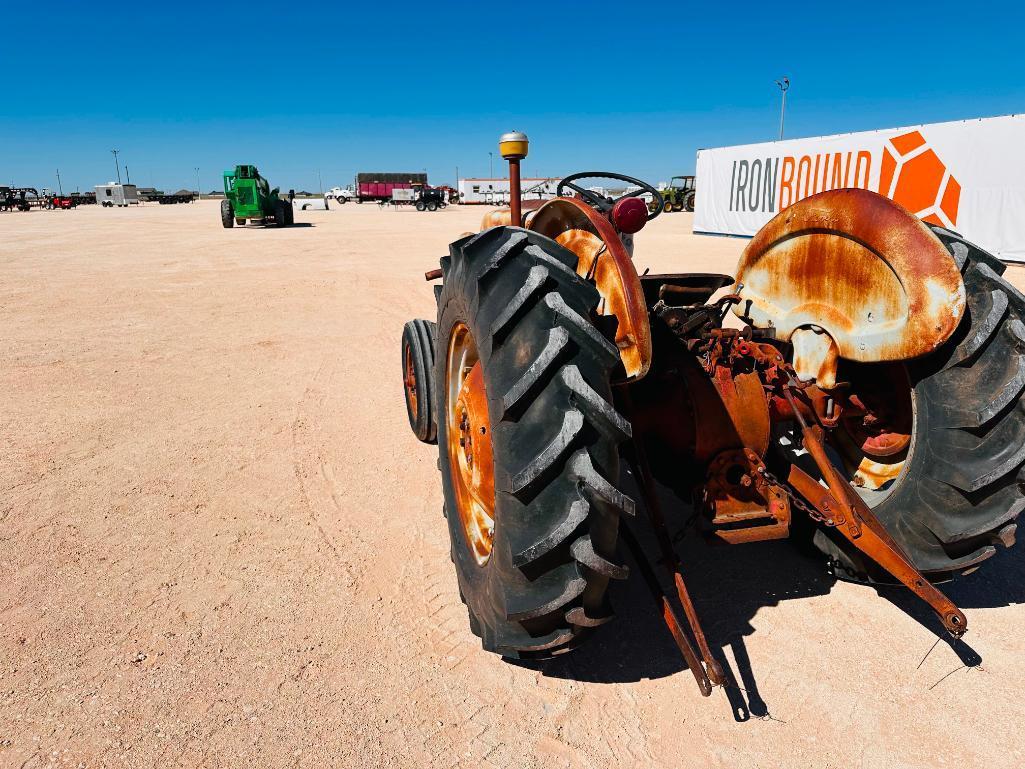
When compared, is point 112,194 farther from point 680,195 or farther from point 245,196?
point 680,195

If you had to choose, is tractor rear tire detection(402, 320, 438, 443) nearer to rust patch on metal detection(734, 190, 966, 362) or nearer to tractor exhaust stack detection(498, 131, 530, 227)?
tractor exhaust stack detection(498, 131, 530, 227)

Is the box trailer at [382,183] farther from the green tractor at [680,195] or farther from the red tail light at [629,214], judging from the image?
the red tail light at [629,214]

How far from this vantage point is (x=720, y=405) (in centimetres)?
260

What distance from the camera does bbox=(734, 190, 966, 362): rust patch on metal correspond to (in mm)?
2229

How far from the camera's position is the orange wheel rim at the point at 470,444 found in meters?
2.35

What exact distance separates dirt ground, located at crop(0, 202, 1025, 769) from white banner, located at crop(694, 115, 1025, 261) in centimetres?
1017

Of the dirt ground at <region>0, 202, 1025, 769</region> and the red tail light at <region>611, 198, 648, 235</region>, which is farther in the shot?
the red tail light at <region>611, 198, 648, 235</region>

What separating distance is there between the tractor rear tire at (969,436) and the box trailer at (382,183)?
57.7 metres

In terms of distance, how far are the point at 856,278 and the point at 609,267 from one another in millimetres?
935

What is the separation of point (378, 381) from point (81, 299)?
603 centimetres

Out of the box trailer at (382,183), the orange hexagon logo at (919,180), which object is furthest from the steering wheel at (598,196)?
the box trailer at (382,183)

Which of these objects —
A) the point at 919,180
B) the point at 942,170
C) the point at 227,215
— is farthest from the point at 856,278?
the point at 227,215

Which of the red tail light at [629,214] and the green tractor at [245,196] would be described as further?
the green tractor at [245,196]

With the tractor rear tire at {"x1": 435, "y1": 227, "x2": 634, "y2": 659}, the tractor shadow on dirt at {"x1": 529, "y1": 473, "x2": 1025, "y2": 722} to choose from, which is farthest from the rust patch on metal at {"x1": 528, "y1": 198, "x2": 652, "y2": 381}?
the tractor shadow on dirt at {"x1": 529, "y1": 473, "x2": 1025, "y2": 722}
